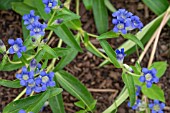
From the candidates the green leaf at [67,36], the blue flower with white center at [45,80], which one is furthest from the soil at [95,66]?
the blue flower with white center at [45,80]

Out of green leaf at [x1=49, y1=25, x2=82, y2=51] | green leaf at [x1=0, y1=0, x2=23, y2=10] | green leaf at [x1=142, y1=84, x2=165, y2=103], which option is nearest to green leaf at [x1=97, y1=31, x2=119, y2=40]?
green leaf at [x1=49, y1=25, x2=82, y2=51]

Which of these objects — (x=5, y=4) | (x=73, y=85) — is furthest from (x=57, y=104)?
(x=5, y=4)

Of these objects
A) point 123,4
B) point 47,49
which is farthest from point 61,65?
point 123,4

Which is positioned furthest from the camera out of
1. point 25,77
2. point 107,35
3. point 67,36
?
point 67,36

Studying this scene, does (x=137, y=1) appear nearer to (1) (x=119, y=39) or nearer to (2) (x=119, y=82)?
(1) (x=119, y=39)

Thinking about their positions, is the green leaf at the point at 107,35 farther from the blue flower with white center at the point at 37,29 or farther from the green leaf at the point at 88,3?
the green leaf at the point at 88,3

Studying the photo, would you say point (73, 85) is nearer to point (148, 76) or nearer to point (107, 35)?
point (107, 35)
